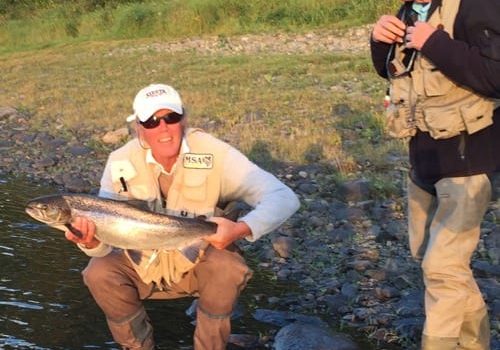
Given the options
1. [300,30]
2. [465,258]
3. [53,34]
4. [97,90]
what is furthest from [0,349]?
[53,34]

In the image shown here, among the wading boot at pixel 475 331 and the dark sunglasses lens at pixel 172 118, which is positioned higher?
the dark sunglasses lens at pixel 172 118

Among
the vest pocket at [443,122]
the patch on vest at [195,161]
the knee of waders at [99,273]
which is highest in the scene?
the vest pocket at [443,122]

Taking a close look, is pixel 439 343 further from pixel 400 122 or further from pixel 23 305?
pixel 23 305

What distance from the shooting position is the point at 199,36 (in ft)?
82.0

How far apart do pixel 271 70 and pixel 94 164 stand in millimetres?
6592

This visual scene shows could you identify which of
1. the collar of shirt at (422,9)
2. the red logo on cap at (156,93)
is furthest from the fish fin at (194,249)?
the collar of shirt at (422,9)

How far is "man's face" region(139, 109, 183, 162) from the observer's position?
4.33m

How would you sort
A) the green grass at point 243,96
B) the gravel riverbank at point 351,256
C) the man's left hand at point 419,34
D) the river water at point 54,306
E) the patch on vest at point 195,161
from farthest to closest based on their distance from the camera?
the green grass at point 243,96
the gravel riverbank at point 351,256
the river water at point 54,306
the patch on vest at point 195,161
the man's left hand at point 419,34

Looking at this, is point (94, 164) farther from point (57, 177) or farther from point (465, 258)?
point (465, 258)

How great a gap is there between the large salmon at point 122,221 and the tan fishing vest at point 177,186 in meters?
0.22

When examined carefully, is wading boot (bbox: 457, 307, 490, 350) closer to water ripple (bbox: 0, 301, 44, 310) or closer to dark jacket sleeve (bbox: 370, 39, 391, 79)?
dark jacket sleeve (bbox: 370, 39, 391, 79)

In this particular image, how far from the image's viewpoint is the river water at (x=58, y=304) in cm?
523

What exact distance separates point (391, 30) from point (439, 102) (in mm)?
439

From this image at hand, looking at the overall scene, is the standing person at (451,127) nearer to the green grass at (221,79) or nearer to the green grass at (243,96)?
the green grass at (221,79)
